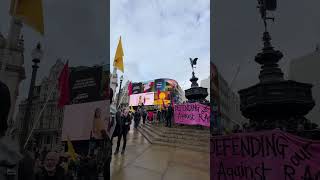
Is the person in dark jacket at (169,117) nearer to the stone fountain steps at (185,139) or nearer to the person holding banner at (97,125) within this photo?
the stone fountain steps at (185,139)

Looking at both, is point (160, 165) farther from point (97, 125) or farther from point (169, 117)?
point (169, 117)

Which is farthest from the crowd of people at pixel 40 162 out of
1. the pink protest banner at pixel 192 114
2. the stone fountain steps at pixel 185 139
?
the pink protest banner at pixel 192 114

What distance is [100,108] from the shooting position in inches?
361

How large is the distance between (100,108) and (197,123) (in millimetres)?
8590

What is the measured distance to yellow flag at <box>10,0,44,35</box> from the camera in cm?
567

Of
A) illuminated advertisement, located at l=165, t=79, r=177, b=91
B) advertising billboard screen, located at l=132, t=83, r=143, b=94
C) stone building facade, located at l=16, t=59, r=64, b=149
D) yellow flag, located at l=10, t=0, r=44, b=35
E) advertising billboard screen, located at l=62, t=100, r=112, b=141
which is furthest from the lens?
illuminated advertisement, located at l=165, t=79, r=177, b=91

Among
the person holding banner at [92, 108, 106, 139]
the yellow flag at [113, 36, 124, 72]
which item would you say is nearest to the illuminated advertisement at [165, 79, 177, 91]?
the yellow flag at [113, 36, 124, 72]

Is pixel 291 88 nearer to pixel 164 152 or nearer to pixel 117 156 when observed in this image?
pixel 164 152

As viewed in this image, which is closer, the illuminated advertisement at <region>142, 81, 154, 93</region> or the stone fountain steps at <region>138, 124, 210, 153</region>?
the stone fountain steps at <region>138, 124, 210, 153</region>

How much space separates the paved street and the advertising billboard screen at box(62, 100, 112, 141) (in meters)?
0.98

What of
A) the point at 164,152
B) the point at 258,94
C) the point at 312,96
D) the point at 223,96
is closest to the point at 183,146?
the point at 164,152

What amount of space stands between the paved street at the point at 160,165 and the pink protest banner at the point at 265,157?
1.85 meters

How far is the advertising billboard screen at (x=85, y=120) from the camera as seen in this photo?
8648 millimetres

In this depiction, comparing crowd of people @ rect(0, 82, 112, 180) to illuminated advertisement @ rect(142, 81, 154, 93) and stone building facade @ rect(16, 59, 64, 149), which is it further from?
illuminated advertisement @ rect(142, 81, 154, 93)
